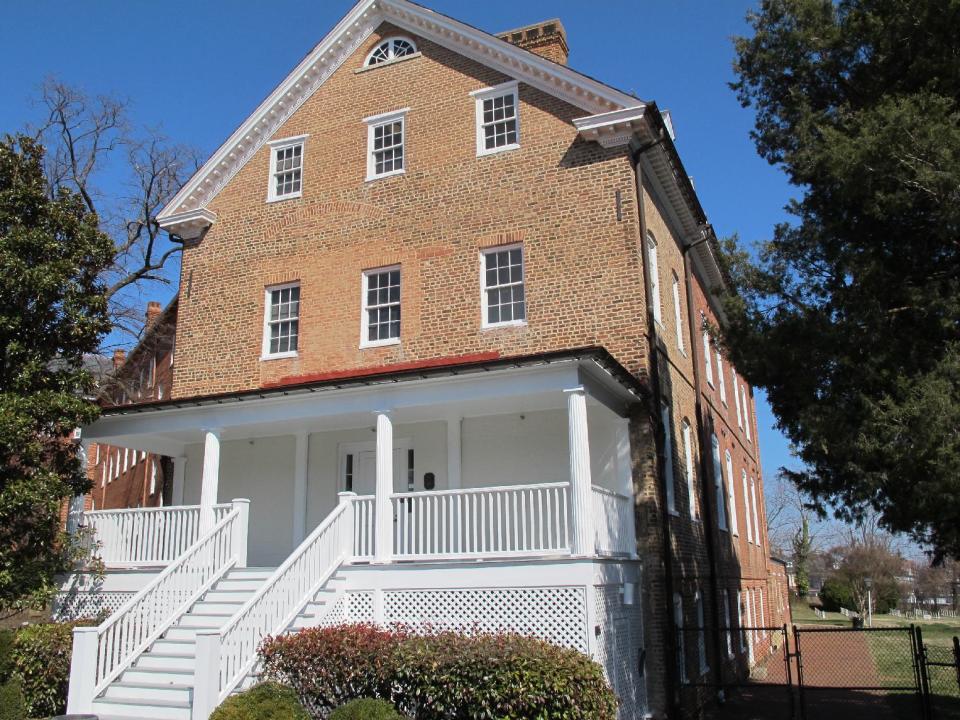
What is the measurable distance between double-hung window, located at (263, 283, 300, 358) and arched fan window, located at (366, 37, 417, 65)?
553 centimetres

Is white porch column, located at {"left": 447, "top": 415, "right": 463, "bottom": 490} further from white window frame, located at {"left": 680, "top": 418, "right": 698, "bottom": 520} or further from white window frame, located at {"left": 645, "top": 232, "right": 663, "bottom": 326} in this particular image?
white window frame, located at {"left": 680, "top": 418, "right": 698, "bottom": 520}

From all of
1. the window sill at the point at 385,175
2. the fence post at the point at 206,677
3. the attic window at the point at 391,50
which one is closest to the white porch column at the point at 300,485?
the window sill at the point at 385,175

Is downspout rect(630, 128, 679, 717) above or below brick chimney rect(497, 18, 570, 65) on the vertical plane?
below

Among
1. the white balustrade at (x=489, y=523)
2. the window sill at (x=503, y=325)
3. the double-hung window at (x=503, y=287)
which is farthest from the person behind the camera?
the double-hung window at (x=503, y=287)

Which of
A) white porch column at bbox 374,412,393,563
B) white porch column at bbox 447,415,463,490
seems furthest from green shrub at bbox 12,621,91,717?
white porch column at bbox 447,415,463,490

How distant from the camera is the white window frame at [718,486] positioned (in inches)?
845

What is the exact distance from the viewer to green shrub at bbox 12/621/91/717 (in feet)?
44.0

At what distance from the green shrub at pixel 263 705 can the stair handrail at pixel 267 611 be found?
2.09 ft

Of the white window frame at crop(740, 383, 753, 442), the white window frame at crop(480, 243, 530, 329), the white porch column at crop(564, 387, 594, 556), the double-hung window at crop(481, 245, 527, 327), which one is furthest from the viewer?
the white window frame at crop(740, 383, 753, 442)

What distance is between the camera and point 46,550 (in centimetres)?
1462

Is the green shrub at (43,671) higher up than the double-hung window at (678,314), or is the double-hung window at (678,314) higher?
the double-hung window at (678,314)

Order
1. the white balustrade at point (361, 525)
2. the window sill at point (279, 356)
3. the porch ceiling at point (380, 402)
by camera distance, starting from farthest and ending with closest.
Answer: the window sill at point (279, 356) → the white balustrade at point (361, 525) → the porch ceiling at point (380, 402)

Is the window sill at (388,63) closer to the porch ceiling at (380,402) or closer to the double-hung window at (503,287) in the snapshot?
the double-hung window at (503,287)

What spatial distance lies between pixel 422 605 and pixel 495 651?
229 cm
